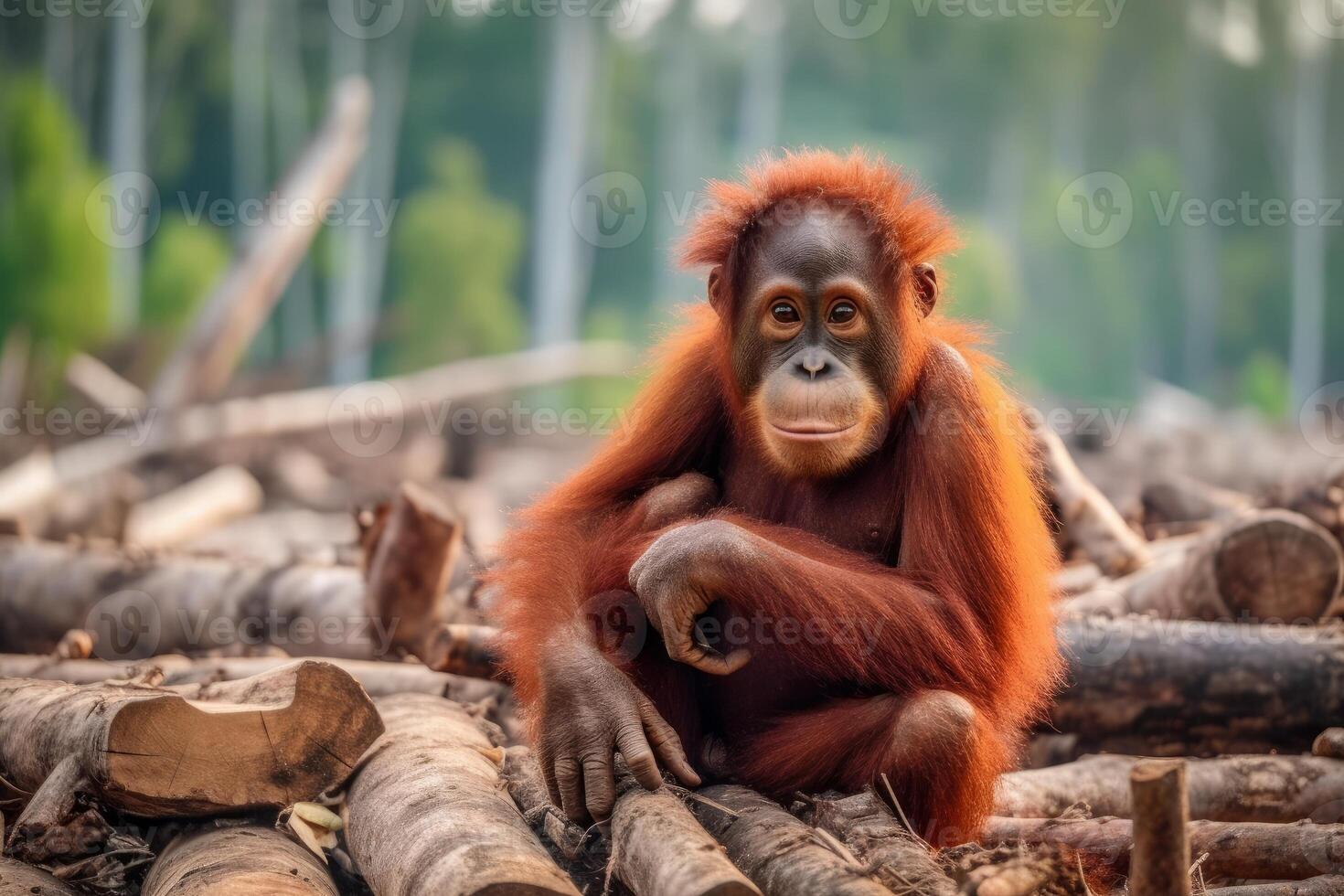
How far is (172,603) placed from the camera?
518 cm

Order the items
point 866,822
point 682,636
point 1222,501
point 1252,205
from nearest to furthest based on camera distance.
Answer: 1. point 866,822
2. point 682,636
3. point 1222,501
4. point 1252,205

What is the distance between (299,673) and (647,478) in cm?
106

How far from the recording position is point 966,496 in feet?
9.17

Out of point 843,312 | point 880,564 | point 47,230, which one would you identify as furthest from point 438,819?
point 47,230

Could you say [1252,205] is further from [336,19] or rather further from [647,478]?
[647,478]

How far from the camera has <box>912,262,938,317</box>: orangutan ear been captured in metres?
3.07

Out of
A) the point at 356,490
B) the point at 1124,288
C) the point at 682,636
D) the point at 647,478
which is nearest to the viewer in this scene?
the point at 682,636

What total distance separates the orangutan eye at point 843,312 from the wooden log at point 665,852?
3.78 feet

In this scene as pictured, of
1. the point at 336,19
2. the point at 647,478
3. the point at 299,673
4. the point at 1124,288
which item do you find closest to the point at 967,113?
the point at 1124,288

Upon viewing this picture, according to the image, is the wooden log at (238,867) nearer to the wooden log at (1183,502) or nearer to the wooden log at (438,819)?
the wooden log at (438,819)

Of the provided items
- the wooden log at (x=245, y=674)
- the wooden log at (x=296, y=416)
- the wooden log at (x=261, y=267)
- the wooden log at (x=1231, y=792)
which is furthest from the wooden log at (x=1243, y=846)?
the wooden log at (x=261, y=267)

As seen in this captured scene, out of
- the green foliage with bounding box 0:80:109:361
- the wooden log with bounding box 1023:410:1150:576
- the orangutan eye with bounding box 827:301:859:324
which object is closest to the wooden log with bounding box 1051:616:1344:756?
the wooden log with bounding box 1023:410:1150:576

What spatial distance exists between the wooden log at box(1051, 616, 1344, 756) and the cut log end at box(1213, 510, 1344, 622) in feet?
1.06

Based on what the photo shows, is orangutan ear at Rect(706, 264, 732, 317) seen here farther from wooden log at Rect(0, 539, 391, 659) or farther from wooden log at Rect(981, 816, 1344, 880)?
wooden log at Rect(0, 539, 391, 659)
